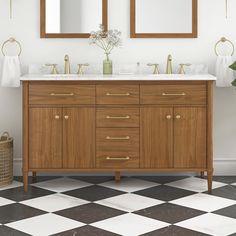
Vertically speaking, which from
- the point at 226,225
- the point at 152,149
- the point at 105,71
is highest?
the point at 105,71

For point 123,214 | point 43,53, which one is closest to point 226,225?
point 123,214

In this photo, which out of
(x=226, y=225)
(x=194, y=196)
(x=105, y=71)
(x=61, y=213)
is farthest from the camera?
(x=105, y=71)

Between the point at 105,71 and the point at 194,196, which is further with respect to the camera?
the point at 105,71

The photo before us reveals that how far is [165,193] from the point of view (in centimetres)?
436

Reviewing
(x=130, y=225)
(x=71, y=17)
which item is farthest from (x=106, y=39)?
(x=130, y=225)

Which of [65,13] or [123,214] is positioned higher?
[65,13]

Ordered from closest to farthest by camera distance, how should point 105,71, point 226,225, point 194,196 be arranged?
point 226,225
point 194,196
point 105,71

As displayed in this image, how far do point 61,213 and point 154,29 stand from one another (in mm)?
1656

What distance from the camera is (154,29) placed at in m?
4.80

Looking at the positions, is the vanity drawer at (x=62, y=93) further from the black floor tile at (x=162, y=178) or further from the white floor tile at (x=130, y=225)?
the white floor tile at (x=130, y=225)

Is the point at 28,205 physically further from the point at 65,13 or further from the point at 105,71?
the point at 65,13

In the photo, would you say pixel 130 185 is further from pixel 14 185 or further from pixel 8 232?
pixel 8 232

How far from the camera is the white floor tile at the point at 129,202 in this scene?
400 cm

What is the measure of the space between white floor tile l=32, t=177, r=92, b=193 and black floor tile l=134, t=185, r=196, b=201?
47 cm
